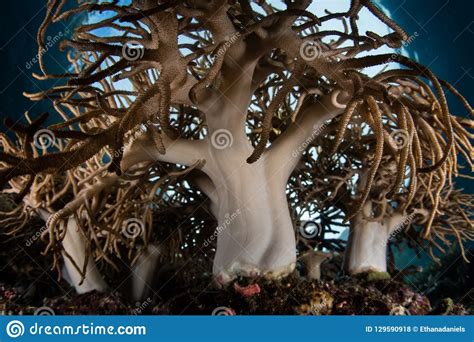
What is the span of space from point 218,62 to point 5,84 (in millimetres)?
11082

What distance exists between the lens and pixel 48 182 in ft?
8.02

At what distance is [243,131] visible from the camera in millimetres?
2008

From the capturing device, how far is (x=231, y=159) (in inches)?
78.8

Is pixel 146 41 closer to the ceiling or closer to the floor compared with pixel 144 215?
closer to the ceiling

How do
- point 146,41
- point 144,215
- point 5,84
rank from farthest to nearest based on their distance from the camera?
1. point 5,84
2. point 144,215
3. point 146,41

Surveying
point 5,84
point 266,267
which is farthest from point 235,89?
point 5,84

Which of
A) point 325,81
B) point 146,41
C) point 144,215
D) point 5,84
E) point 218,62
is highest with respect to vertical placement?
point 325,81

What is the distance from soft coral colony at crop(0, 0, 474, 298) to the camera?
154cm

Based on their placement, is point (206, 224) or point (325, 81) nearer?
point (325, 81)

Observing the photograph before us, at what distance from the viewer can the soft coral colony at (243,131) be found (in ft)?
5.06

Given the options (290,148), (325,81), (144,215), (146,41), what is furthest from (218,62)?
(144,215)

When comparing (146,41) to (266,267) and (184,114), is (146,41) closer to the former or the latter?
(184,114)

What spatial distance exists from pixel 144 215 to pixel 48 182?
641mm
